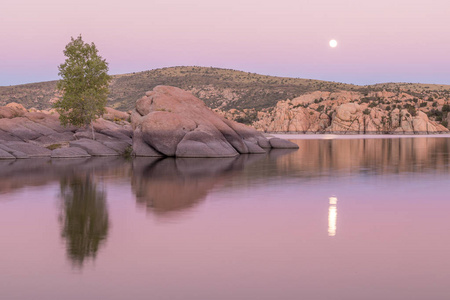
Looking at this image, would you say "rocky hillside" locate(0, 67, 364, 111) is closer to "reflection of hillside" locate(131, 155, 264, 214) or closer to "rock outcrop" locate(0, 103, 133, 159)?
"rock outcrop" locate(0, 103, 133, 159)

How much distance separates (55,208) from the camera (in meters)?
13.7

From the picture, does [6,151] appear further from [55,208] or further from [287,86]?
[287,86]

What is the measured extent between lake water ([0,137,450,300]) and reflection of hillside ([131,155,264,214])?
0.09 meters

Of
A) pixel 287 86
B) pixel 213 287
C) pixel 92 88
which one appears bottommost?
pixel 213 287

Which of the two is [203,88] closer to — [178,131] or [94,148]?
[94,148]

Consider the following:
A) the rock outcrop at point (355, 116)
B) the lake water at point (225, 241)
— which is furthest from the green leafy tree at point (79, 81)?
the rock outcrop at point (355, 116)

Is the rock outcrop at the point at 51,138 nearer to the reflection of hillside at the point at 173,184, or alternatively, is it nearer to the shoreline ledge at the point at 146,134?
the shoreline ledge at the point at 146,134

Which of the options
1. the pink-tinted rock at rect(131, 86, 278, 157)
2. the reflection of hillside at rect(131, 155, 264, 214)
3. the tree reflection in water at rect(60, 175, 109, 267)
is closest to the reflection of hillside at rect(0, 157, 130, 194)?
the reflection of hillside at rect(131, 155, 264, 214)

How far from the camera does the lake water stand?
6.98 metres

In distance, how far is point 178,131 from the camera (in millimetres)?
35812

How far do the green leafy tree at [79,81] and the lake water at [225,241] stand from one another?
87.4 ft

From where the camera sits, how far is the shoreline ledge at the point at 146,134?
35406 mm

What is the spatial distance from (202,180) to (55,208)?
763 cm

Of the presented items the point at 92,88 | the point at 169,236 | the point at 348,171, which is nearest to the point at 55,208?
the point at 169,236
